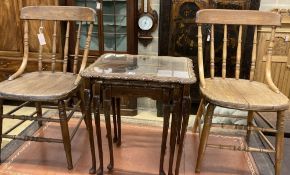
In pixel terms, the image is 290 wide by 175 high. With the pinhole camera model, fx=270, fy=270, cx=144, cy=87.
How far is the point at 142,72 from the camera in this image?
1524 mm

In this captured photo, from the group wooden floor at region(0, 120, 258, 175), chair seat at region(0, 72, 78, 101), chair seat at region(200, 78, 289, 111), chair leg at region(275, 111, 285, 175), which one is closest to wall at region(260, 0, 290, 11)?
chair seat at region(200, 78, 289, 111)

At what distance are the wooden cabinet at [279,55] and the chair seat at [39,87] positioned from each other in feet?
5.94

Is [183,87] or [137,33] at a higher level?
[137,33]

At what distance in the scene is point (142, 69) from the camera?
159 centimetres

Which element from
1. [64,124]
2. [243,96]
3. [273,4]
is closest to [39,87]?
[64,124]

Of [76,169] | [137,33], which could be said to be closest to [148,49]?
[137,33]

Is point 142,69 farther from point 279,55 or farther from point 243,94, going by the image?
point 279,55

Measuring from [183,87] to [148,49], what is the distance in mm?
1572

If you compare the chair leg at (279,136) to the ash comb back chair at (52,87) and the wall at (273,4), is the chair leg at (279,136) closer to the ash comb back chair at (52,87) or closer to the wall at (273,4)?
the ash comb back chair at (52,87)

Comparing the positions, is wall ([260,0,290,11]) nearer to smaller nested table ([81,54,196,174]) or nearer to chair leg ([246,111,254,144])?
chair leg ([246,111,254,144])

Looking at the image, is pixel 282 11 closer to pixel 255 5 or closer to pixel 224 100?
pixel 255 5

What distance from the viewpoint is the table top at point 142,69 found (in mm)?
1447

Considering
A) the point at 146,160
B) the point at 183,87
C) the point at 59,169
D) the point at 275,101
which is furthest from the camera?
the point at 146,160

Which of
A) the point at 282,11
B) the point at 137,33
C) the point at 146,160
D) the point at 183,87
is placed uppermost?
→ the point at 282,11
